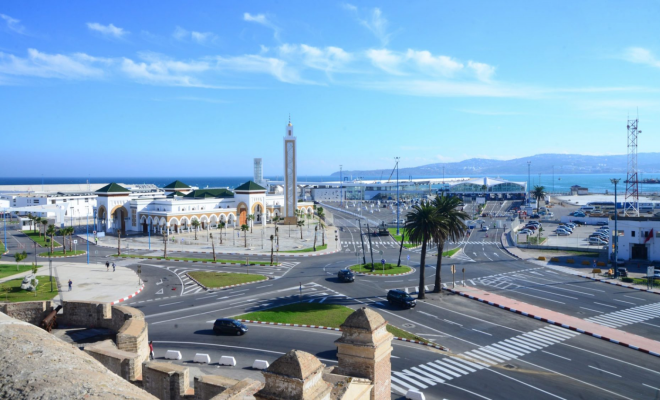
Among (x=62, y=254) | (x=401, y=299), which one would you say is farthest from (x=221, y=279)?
(x=62, y=254)

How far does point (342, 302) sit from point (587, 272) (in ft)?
92.0

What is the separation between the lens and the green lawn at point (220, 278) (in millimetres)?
42500

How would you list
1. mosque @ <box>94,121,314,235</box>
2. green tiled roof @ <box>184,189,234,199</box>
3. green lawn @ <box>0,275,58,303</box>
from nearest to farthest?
green lawn @ <box>0,275,58,303</box> → mosque @ <box>94,121,314,235</box> → green tiled roof @ <box>184,189,234,199</box>

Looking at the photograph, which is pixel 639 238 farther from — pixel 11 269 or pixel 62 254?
pixel 62 254

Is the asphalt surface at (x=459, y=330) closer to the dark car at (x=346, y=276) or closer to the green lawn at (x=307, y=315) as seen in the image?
the dark car at (x=346, y=276)

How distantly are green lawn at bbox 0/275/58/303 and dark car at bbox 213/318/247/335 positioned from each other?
1715 cm

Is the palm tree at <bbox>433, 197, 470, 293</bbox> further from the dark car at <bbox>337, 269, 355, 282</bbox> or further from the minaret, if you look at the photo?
the minaret

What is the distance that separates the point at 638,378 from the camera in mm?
21812

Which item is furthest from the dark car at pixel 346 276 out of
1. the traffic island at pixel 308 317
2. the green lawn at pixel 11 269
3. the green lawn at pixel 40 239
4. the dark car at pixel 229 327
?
the green lawn at pixel 40 239

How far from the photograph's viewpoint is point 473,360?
23984mm

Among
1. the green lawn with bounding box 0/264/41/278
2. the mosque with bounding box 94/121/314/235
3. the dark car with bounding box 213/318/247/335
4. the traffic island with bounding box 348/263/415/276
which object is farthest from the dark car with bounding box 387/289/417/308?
the mosque with bounding box 94/121/314/235

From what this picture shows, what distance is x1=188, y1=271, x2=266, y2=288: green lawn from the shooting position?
139 ft

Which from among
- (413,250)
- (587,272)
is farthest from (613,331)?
(413,250)

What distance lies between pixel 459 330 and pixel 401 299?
5968mm
